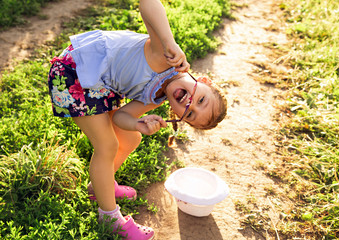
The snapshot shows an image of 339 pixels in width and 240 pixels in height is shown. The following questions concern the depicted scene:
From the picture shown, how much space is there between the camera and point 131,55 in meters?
1.99

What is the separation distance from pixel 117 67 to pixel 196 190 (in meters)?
1.27

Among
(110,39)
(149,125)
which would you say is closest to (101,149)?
(149,125)

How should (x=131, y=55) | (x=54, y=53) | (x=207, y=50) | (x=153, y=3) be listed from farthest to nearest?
1. (x=207, y=50)
2. (x=54, y=53)
3. (x=131, y=55)
4. (x=153, y=3)

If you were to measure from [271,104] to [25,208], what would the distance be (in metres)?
3.12

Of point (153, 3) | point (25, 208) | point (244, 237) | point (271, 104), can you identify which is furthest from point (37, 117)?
point (271, 104)

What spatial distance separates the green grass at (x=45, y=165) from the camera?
2.14 meters

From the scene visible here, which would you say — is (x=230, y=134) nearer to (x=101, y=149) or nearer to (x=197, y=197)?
(x=197, y=197)

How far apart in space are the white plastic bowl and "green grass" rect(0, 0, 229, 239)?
24cm

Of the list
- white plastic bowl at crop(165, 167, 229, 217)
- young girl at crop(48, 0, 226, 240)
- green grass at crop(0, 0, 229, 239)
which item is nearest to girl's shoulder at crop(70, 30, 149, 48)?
young girl at crop(48, 0, 226, 240)

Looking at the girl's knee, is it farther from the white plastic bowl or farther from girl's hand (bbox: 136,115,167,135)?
the white plastic bowl

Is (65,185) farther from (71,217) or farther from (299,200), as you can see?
(299,200)

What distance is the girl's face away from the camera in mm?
2062

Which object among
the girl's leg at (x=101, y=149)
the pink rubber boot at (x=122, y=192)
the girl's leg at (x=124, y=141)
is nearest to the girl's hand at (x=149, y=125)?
the girl's leg at (x=101, y=149)

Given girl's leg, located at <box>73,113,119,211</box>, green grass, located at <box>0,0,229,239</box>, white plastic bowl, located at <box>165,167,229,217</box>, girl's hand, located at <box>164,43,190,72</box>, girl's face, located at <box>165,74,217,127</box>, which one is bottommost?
white plastic bowl, located at <box>165,167,229,217</box>
